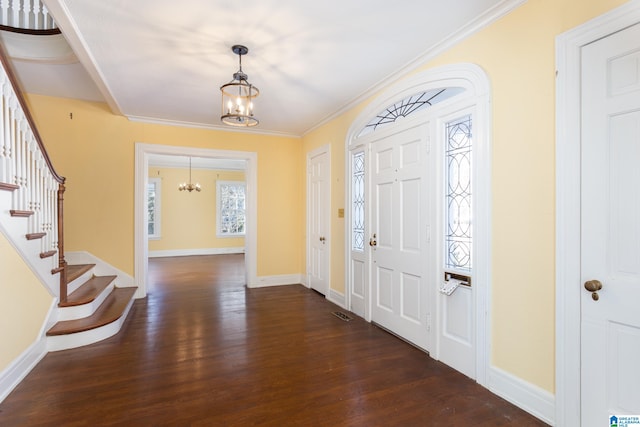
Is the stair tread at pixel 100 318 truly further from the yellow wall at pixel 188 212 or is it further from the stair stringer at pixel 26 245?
the yellow wall at pixel 188 212

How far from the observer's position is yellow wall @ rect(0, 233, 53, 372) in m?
2.32

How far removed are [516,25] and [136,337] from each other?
14.4ft

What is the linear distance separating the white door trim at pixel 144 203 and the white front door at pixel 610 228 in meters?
4.67

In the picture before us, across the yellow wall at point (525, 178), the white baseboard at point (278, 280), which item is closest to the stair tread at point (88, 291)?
the white baseboard at point (278, 280)

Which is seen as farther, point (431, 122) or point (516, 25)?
point (431, 122)

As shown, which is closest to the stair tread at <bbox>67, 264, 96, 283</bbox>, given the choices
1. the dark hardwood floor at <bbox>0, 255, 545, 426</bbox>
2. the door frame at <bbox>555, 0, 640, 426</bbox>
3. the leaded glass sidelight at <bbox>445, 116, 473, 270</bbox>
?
the dark hardwood floor at <bbox>0, 255, 545, 426</bbox>

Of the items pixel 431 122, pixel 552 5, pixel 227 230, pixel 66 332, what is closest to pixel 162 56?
pixel 431 122

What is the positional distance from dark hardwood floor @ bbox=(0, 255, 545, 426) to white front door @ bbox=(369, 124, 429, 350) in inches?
10.7

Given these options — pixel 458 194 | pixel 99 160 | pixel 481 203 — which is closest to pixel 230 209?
pixel 99 160

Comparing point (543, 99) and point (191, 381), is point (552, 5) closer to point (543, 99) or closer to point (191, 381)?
point (543, 99)

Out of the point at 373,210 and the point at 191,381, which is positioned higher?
the point at 373,210

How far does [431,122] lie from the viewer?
2869 mm

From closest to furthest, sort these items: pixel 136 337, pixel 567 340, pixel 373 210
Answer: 1. pixel 567 340
2. pixel 136 337
3. pixel 373 210
